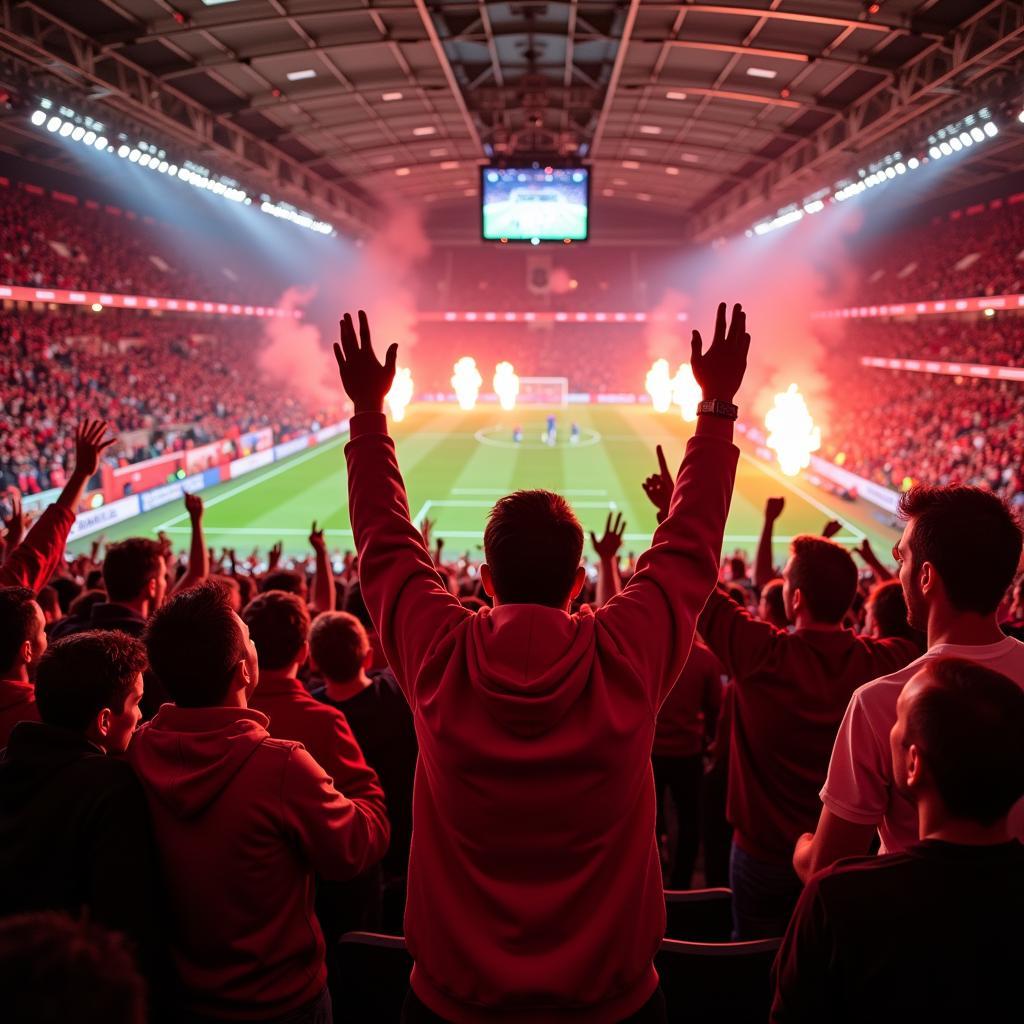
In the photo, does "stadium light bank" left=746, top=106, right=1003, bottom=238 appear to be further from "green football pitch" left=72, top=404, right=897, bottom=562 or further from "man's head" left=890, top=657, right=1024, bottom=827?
"man's head" left=890, top=657, right=1024, bottom=827

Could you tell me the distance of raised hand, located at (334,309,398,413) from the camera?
2.62 metres

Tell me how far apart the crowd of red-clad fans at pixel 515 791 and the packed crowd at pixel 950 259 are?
2809 centimetres

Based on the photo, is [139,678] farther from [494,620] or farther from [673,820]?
[673,820]

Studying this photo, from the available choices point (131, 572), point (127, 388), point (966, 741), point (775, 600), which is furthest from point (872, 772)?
point (127, 388)

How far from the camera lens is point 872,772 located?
2471mm

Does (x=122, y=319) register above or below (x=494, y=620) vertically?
above

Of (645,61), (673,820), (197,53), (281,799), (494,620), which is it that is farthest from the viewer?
(645,61)

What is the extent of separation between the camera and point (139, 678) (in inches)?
110

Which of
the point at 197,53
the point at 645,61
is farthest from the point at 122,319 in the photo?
the point at 645,61

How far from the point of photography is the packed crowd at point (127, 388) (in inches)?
1014

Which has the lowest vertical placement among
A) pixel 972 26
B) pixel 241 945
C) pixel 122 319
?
pixel 241 945

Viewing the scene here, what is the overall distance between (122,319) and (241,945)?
4051 centimetres

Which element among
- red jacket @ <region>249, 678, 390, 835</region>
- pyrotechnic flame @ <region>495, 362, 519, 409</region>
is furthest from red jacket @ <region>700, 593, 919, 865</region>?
pyrotechnic flame @ <region>495, 362, 519, 409</region>

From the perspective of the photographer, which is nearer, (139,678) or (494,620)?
(494,620)
